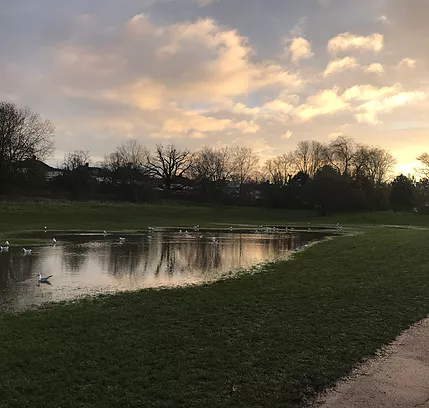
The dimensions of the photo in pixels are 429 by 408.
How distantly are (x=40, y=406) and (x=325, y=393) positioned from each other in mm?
3253

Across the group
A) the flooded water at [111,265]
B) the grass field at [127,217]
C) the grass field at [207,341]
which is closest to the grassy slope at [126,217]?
the grass field at [127,217]

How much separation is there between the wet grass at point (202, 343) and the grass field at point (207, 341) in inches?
0.8

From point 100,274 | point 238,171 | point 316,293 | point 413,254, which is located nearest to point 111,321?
point 316,293

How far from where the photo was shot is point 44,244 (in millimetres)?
22969

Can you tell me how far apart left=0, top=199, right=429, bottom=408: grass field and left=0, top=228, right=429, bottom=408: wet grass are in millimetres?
20

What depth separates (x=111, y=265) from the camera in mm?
16172

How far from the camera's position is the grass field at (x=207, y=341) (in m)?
5.05

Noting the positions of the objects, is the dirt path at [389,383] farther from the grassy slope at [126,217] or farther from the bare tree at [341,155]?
the bare tree at [341,155]

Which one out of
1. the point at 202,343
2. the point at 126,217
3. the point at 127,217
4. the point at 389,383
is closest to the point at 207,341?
the point at 202,343

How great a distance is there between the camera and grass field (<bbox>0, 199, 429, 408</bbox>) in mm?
5055

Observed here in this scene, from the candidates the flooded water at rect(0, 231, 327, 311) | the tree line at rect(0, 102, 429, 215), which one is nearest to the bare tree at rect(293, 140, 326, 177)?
the tree line at rect(0, 102, 429, 215)

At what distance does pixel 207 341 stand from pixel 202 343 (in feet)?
0.42

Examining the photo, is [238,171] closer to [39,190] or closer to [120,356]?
[39,190]

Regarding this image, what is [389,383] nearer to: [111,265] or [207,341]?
[207,341]
